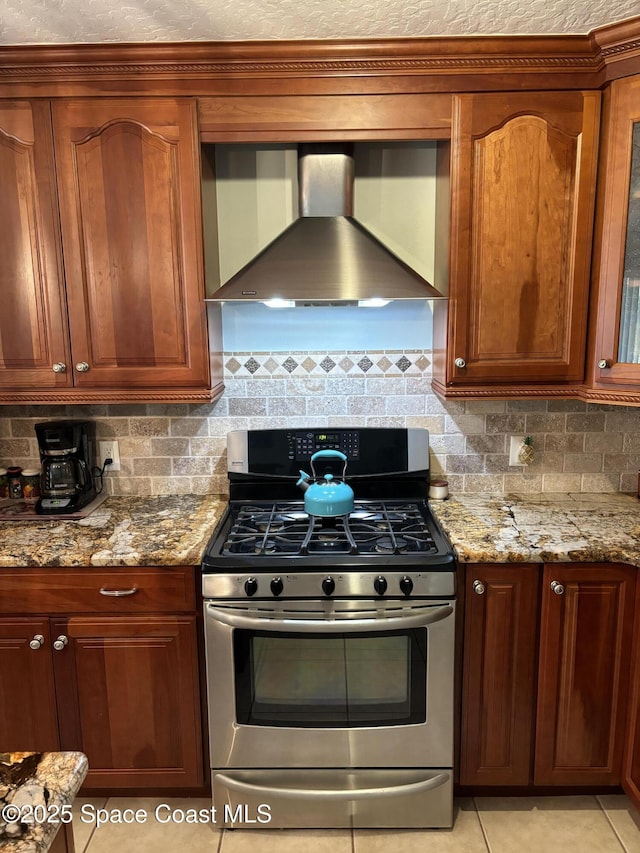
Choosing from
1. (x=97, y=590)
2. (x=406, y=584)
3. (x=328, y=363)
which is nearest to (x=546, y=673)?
(x=406, y=584)

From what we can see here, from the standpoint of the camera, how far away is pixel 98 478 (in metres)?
2.51

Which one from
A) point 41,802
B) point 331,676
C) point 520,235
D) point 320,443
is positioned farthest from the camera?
point 320,443

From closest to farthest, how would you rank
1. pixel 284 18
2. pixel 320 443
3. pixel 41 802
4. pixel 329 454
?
1. pixel 41 802
2. pixel 284 18
3. pixel 329 454
4. pixel 320 443


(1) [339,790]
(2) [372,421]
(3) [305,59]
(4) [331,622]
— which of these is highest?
Answer: (3) [305,59]

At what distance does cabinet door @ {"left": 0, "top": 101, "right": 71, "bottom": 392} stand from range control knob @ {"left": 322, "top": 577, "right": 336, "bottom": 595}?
1148 millimetres

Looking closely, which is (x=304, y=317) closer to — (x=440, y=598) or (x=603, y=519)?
(x=440, y=598)

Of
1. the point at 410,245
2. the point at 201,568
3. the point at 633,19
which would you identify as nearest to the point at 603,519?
the point at 410,245

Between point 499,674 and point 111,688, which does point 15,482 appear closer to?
point 111,688

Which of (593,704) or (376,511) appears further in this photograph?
(376,511)

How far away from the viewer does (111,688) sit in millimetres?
1995

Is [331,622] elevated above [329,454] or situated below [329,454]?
below

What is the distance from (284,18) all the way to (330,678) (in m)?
2.01

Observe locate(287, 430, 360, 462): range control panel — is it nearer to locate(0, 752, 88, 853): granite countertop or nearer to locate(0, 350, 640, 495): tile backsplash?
locate(0, 350, 640, 495): tile backsplash

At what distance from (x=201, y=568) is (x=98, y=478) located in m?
0.84
